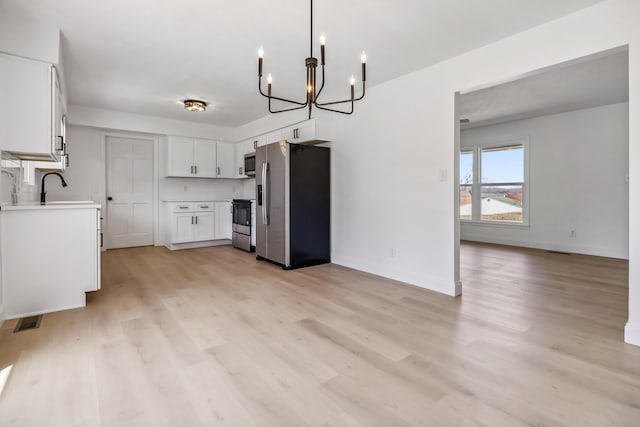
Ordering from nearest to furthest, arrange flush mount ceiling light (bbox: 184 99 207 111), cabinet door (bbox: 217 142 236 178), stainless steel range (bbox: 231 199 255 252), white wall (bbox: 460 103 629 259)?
1. flush mount ceiling light (bbox: 184 99 207 111)
2. white wall (bbox: 460 103 629 259)
3. stainless steel range (bbox: 231 199 255 252)
4. cabinet door (bbox: 217 142 236 178)

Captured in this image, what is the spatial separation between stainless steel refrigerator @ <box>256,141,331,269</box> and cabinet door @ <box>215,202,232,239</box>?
1.78 metres

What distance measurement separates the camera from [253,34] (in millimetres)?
2807

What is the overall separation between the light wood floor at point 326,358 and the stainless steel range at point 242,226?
2141 millimetres

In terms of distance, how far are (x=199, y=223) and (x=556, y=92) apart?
6.00 metres

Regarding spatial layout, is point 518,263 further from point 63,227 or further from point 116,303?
point 63,227

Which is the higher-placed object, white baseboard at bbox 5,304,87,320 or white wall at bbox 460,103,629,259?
white wall at bbox 460,103,629,259

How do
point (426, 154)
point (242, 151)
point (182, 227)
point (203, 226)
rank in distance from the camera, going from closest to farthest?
point (426, 154) < point (182, 227) < point (203, 226) < point (242, 151)

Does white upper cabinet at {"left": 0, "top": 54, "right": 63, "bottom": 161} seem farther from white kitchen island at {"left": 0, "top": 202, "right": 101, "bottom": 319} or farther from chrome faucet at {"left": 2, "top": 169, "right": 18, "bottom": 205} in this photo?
white kitchen island at {"left": 0, "top": 202, "right": 101, "bottom": 319}

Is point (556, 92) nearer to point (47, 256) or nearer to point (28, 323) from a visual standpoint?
point (47, 256)

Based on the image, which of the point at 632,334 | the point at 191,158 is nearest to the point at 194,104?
the point at 191,158

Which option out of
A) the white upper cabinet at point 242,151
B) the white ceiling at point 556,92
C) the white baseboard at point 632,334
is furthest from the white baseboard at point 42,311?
the white baseboard at point 632,334

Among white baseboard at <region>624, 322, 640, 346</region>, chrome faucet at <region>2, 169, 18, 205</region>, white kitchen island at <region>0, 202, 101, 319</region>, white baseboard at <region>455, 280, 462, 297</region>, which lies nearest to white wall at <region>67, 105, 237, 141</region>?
chrome faucet at <region>2, 169, 18, 205</region>

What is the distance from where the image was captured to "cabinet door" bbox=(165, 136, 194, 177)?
602cm

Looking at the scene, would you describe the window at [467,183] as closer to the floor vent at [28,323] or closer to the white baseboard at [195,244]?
the white baseboard at [195,244]
